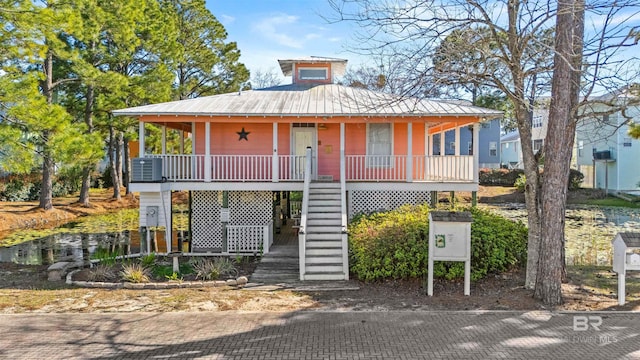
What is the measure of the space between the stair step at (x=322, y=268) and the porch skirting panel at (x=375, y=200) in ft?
12.8

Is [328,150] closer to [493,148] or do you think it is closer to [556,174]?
[556,174]

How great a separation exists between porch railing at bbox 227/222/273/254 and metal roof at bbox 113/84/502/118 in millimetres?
3582

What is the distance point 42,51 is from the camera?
50.6 feet

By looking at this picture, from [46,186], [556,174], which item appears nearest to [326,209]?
[556,174]

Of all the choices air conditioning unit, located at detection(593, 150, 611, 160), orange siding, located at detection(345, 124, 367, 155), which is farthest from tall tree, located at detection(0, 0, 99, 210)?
air conditioning unit, located at detection(593, 150, 611, 160)

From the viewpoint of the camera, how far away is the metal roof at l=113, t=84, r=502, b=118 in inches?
565

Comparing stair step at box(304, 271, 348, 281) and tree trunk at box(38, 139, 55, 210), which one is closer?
stair step at box(304, 271, 348, 281)

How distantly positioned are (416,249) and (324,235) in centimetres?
282

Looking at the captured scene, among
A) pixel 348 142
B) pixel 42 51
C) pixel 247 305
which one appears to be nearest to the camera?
pixel 247 305

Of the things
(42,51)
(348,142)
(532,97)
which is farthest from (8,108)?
(532,97)

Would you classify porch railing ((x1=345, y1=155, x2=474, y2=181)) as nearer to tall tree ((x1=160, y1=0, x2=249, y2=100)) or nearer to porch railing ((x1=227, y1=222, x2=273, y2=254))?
porch railing ((x1=227, y1=222, x2=273, y2=254))

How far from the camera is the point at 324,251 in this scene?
11.7 metres

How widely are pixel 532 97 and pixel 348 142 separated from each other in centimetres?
707

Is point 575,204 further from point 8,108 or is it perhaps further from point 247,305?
point 8,108
